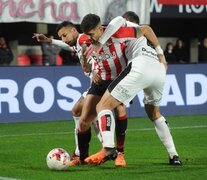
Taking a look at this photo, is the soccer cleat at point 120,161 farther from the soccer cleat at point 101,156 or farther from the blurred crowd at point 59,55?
the blurred crowd at point 59,55

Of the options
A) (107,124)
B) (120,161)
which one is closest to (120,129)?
(120,161)

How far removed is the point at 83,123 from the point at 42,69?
25.3 feet

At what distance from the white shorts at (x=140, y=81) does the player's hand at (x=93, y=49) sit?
41 centimetres

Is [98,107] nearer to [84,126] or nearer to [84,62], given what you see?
[84,126]

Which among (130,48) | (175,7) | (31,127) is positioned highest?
(130,48)

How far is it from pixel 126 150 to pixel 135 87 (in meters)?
2.68

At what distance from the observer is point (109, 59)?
9.70 m

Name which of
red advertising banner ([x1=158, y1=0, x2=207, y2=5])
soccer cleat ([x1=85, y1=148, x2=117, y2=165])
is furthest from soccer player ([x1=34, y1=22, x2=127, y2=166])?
red advertising banner ([x1=158, y1=0, x2=207, y2=5])

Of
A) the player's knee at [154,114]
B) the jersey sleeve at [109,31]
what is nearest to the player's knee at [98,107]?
the jersey sleeve at [109,31]

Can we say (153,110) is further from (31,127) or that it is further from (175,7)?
(175,7)

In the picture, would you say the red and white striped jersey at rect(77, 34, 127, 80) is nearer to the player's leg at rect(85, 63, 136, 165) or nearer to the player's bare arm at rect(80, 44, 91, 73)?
the player's bare arm at rect(80, 44, 91, 73)

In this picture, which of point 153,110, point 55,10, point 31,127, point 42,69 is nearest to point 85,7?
point 55,10

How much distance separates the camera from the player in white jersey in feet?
30.4

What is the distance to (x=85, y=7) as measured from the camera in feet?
63.9
